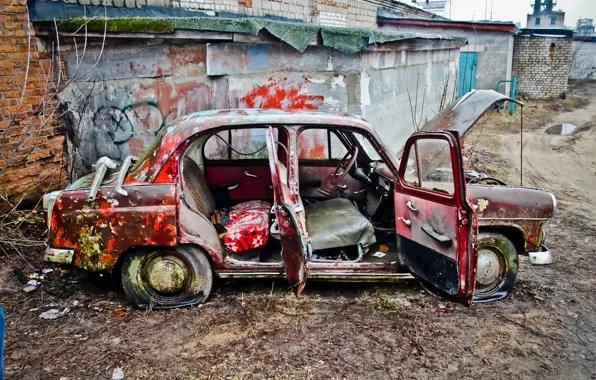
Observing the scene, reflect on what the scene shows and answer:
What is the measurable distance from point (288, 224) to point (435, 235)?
45.3 inches

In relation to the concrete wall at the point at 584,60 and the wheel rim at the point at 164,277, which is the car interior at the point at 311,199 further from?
the concrete wall at the point at 584,60

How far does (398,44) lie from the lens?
886cm

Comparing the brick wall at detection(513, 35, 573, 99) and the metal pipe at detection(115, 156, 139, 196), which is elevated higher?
the brick wall at detection(513, 35, 573, 99)

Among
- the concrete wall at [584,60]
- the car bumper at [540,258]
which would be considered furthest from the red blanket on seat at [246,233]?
the concrete wall at [584,60]

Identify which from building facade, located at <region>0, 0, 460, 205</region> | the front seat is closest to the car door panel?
the front seat

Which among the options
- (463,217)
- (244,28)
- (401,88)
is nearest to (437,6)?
(401,88)

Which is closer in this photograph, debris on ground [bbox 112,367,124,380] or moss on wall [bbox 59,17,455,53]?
debris on ground [bbox 112,367,124,380]

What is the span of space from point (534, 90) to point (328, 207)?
1933cm

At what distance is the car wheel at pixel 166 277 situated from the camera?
13.6 ft

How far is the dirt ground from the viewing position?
3436 mm

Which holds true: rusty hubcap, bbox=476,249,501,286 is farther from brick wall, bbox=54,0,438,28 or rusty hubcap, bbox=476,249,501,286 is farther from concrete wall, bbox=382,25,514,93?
concrete wall, bbox=382,25,514,93

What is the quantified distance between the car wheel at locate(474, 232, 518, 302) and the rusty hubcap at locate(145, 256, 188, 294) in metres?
A: 2.55

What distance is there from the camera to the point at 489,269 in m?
4.30

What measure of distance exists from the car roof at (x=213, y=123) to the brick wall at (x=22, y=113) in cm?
227
